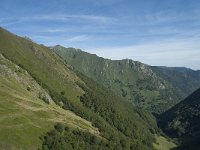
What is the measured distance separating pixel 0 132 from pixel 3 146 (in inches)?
488

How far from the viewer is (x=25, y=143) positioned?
199750 millimetres

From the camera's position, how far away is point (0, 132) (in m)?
197

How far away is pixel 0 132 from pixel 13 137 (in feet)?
24.2

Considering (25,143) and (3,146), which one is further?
(25,143)

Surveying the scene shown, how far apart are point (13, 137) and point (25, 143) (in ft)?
23.7

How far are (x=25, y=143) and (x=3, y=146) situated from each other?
15390mm

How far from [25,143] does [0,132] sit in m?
14.6

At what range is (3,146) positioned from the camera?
187 meters

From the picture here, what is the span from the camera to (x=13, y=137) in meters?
199
